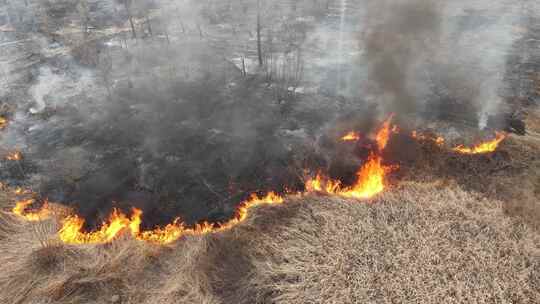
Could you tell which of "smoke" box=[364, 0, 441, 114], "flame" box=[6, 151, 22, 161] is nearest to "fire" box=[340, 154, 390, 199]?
"smoke" box=[364, 0, 441, 114]

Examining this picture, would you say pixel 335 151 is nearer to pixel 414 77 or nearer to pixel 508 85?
pixel 414 77

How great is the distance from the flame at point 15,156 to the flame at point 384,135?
41.4ft

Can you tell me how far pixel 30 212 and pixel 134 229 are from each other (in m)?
3.41

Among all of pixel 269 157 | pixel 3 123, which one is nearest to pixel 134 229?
pixel 269 157

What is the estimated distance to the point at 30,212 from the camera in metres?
11.3

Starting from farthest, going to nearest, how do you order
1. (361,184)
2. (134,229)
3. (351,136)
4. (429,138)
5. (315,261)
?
1. (351,136)
2. (429,138)
3. (361,184)
4. (134,229)
5. (315,261)

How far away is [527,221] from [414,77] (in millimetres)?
8378

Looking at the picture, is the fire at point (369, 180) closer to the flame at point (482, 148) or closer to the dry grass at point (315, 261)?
the dry grass at point (315, 261)

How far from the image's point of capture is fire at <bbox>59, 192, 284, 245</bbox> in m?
10.5

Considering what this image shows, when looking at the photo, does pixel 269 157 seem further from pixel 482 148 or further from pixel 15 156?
pixel 15 156

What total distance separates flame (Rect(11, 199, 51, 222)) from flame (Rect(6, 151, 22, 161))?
2.35 m

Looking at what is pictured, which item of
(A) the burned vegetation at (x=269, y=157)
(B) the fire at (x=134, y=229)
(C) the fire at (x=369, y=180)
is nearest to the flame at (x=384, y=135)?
(A) the burned vegetation at (x=269, y=157)

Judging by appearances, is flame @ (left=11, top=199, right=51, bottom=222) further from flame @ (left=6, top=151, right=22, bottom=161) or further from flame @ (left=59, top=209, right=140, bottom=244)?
flame @ (left=6, top=151, right=22, bottom=161)

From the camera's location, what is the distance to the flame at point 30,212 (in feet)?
36.2
